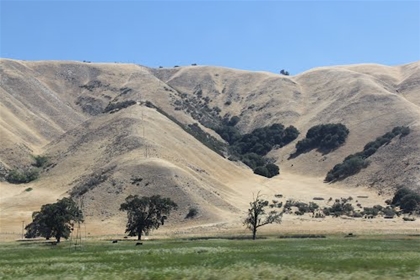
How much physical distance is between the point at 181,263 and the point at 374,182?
132330mm

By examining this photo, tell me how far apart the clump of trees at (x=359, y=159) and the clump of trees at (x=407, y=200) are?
35163mm

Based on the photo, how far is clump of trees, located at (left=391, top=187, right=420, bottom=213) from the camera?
425ft

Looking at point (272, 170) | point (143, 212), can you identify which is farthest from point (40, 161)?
point (143, 212)

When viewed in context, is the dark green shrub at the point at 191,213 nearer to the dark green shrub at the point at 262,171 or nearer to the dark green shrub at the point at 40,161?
the dark green shrub at the point at 262,171

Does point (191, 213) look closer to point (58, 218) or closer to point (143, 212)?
point (143, 212)

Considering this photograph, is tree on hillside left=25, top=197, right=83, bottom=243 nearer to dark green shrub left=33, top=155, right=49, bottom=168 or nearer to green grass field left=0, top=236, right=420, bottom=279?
green grass field left=0, top=236, right=420, bottom=279

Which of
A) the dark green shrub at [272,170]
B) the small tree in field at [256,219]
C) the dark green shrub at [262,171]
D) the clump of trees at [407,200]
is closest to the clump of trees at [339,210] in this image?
the clump of trees at [407,200]

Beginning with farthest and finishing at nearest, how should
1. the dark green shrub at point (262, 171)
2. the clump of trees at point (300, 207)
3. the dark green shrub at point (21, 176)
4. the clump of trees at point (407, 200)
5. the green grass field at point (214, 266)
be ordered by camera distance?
the dark green shrub at point (262, 171) → the dark green shrub at point (21, 176) → the clump of trees at point (300, 207) → the clump of trees at point (407, 200) → the green grass field at point (214, 266)

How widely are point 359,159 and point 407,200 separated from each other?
47958 millimetres

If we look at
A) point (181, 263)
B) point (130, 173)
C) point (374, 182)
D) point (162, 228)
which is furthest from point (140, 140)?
point (181, 263)

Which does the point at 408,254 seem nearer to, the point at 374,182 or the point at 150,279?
the point at 150,279

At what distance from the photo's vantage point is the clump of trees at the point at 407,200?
129500 millimetres

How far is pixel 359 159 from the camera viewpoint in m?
179

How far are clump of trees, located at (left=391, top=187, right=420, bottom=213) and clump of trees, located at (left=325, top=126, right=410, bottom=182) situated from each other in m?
35.2
